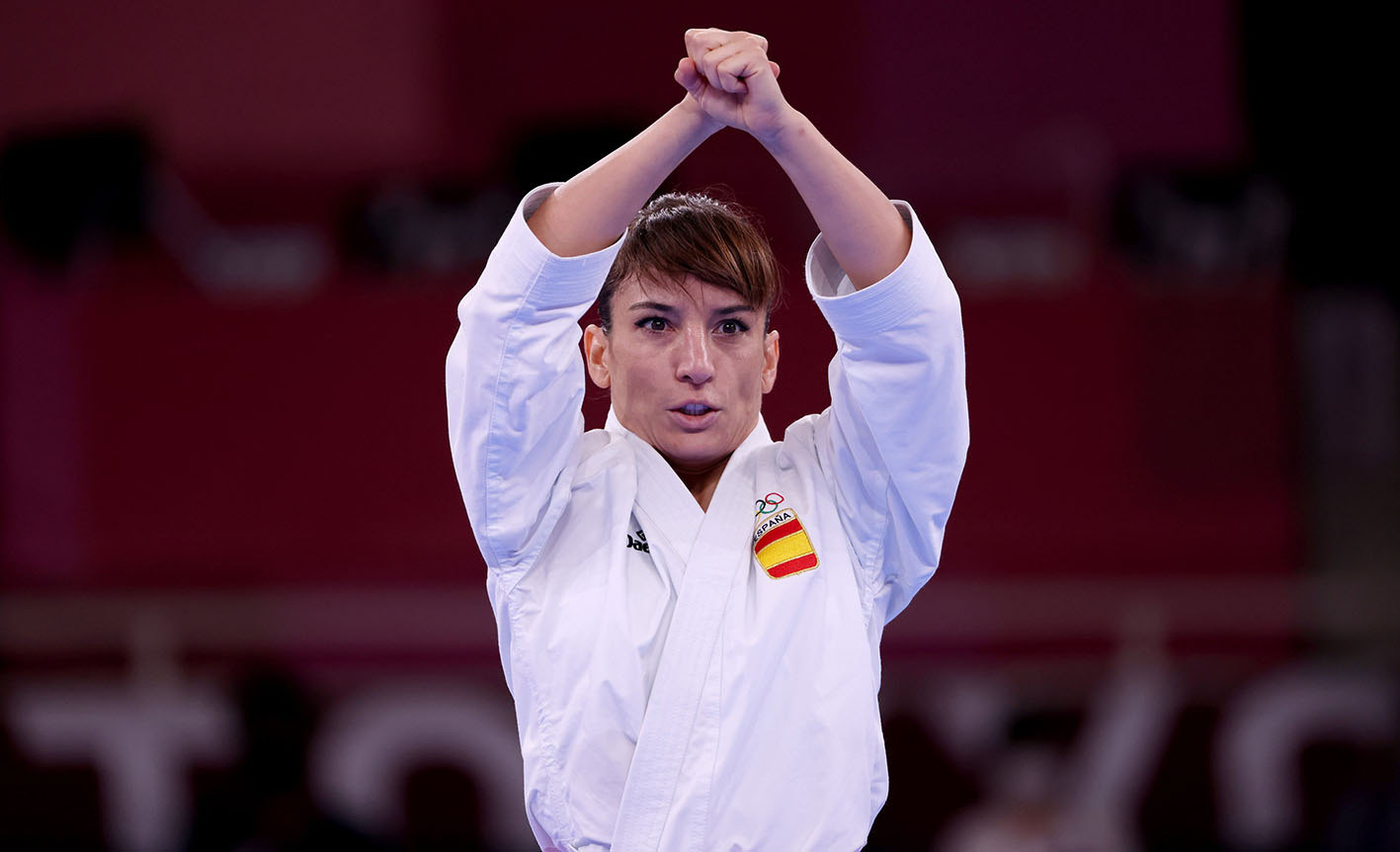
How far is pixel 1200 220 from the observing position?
14.4ft

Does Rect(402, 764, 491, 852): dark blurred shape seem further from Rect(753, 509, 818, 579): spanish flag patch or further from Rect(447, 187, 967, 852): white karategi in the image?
Rect(753, 509, 818, 579): spanish flag patch

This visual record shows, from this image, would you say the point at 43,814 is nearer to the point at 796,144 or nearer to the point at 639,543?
the point at 639,543

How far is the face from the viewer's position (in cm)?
181

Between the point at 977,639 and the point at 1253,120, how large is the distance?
2078 mm

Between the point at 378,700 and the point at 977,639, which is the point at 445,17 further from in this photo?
the point at 977,639

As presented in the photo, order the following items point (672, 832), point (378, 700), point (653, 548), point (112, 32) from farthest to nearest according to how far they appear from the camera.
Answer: point (112, 32) → point (378, 700) → point (653, 548) → point (672, 832)

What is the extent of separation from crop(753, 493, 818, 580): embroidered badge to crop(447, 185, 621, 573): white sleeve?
0.25 m

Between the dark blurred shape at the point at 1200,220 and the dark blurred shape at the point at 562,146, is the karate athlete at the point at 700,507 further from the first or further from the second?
the dark blurred shape at the point at 1200,220

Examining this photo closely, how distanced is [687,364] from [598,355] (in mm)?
229

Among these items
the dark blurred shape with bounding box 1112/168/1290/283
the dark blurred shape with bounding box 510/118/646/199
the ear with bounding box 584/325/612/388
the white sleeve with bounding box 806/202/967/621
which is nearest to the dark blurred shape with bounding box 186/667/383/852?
the dark blurred shape with bounding box 510/118/646/199

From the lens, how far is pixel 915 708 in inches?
167

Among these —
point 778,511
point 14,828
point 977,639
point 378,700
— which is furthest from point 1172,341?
point 14,828

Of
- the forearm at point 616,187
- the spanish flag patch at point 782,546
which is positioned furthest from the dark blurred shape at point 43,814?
the forearm at point 616,187

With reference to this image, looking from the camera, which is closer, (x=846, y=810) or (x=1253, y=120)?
(x=846, y=810)
